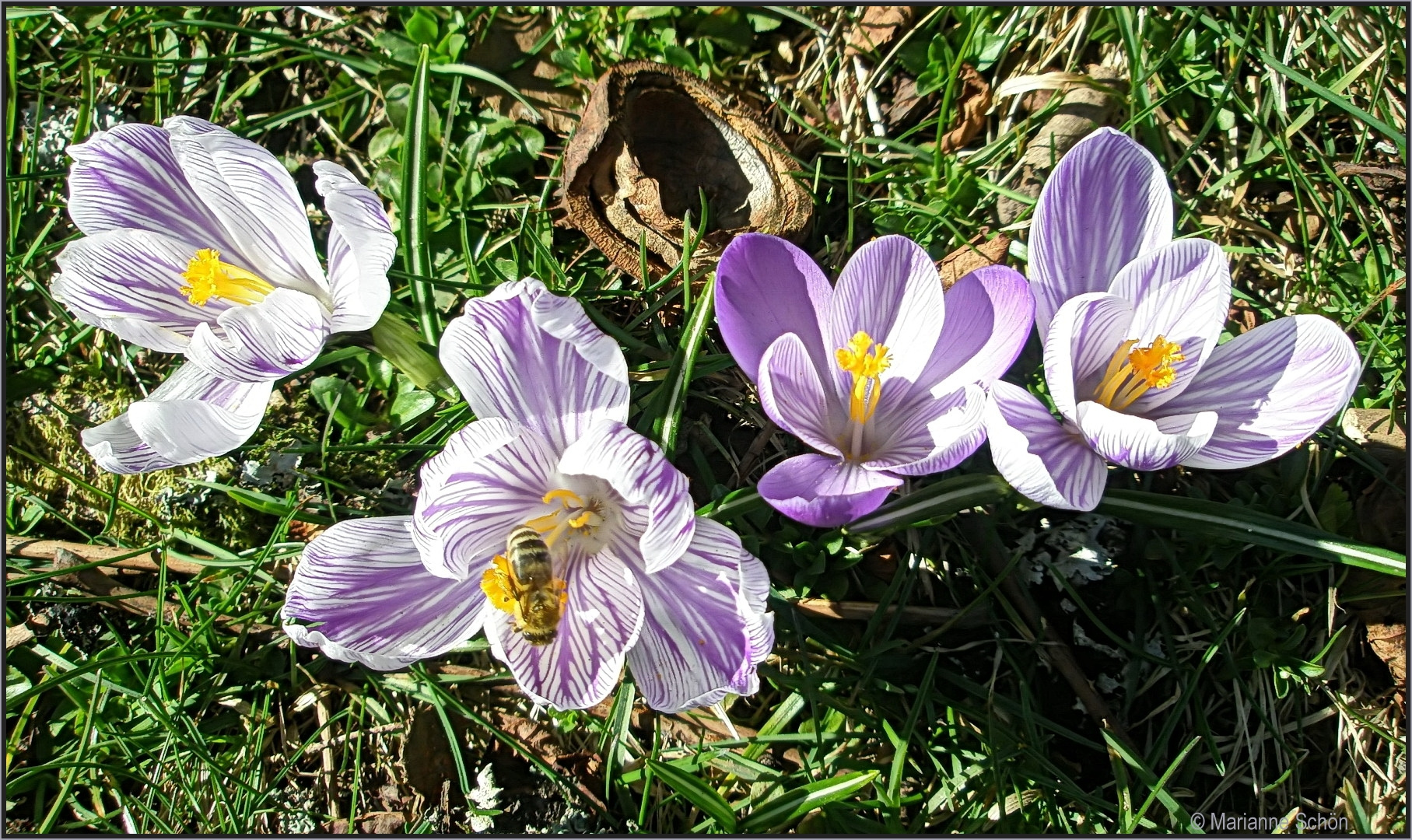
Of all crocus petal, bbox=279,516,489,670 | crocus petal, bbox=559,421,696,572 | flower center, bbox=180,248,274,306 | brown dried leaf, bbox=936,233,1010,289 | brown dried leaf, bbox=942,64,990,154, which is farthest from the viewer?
brown dried leaf, bbox=942,64,990,154

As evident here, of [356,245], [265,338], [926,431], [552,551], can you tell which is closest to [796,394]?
[926,431]

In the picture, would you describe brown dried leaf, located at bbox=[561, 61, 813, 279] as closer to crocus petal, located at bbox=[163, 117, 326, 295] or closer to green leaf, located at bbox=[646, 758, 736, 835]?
crocus petal, located at bbox=[163, 117, 326, 295]

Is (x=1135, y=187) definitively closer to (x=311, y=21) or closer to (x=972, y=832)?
(x=972, y=832)

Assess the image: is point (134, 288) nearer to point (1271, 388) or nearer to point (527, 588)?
point (527, 588)

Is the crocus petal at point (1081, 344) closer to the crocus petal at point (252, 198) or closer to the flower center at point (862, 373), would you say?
the flower center at point (862, 373)

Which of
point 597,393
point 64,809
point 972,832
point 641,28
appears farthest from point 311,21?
point 972,832

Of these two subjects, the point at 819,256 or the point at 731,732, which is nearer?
the point at 731,732

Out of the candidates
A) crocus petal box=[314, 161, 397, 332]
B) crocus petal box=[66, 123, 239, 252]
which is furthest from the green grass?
crocus petal box=[66, 123, 239, 252]
